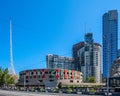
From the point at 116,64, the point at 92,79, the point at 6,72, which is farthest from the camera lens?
the point at 92,79

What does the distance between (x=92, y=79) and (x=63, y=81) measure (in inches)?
1023

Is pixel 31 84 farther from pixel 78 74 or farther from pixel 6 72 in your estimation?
pixel 78 74

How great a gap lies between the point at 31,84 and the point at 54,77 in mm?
15191

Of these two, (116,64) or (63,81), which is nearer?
(116,64)

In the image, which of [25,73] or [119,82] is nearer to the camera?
[119,82]

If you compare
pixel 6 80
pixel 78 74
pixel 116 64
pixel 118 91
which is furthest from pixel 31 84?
pixel 118 91

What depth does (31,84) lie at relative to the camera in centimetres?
16650

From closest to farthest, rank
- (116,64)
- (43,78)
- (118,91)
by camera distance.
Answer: (118,91)
(116,64)
(43,78)

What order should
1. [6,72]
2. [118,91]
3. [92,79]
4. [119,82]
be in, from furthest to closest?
[92,79] → [6,72] → [119,82] → [118,91]

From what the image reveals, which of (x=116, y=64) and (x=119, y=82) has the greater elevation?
(x=116, y=64)

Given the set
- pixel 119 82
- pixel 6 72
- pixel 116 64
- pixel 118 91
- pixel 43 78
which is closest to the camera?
pixel 118 91

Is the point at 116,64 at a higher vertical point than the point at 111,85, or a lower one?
higher

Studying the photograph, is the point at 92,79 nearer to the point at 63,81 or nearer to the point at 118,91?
the point at 63,81

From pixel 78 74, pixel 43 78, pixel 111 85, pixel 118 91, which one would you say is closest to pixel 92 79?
pixel 78 74
